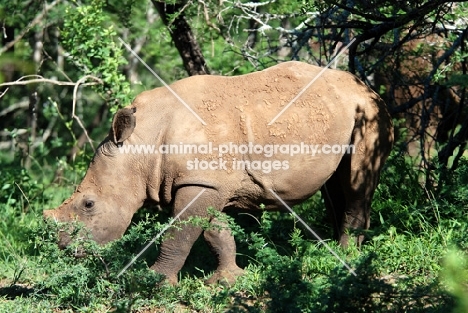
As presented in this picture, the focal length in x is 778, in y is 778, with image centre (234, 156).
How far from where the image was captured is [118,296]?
6.16 m

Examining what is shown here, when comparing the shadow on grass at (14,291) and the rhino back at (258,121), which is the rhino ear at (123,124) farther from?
the shadow on grass at (14,291)

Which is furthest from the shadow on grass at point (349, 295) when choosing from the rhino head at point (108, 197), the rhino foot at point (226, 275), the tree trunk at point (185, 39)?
the tree trunk at point (185, 39)

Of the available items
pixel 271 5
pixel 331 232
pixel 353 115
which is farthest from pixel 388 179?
pixel 271 5

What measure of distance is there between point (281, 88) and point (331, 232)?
1795mm

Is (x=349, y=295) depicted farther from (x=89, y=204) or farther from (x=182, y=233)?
(x=89, y=204)

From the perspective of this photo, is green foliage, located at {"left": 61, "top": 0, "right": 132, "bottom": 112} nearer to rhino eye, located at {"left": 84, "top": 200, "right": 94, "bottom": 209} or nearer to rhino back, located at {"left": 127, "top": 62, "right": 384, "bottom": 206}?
rhino back, located at {"left": 127, "top": 62, "right": 384, "bottom": 206}

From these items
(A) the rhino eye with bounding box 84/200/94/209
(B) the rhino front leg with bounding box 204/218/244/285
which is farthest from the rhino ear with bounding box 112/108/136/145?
(B) the rhino front leg with bounding box 204/218/244/285

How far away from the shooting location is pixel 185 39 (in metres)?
8.78

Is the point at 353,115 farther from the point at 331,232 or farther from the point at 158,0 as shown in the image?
the point at 158,0

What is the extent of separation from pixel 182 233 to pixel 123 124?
1066 millimetres

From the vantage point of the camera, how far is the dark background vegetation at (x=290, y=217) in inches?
214

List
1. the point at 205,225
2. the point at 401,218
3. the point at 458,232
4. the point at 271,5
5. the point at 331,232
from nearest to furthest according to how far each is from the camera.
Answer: the point at 205,225 < the point at 458,232 < the point at 401,218 < the point at 331,232 < the point at 271,5

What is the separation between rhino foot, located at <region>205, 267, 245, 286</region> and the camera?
21.7ft

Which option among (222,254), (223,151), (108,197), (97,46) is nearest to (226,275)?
(222,254)
